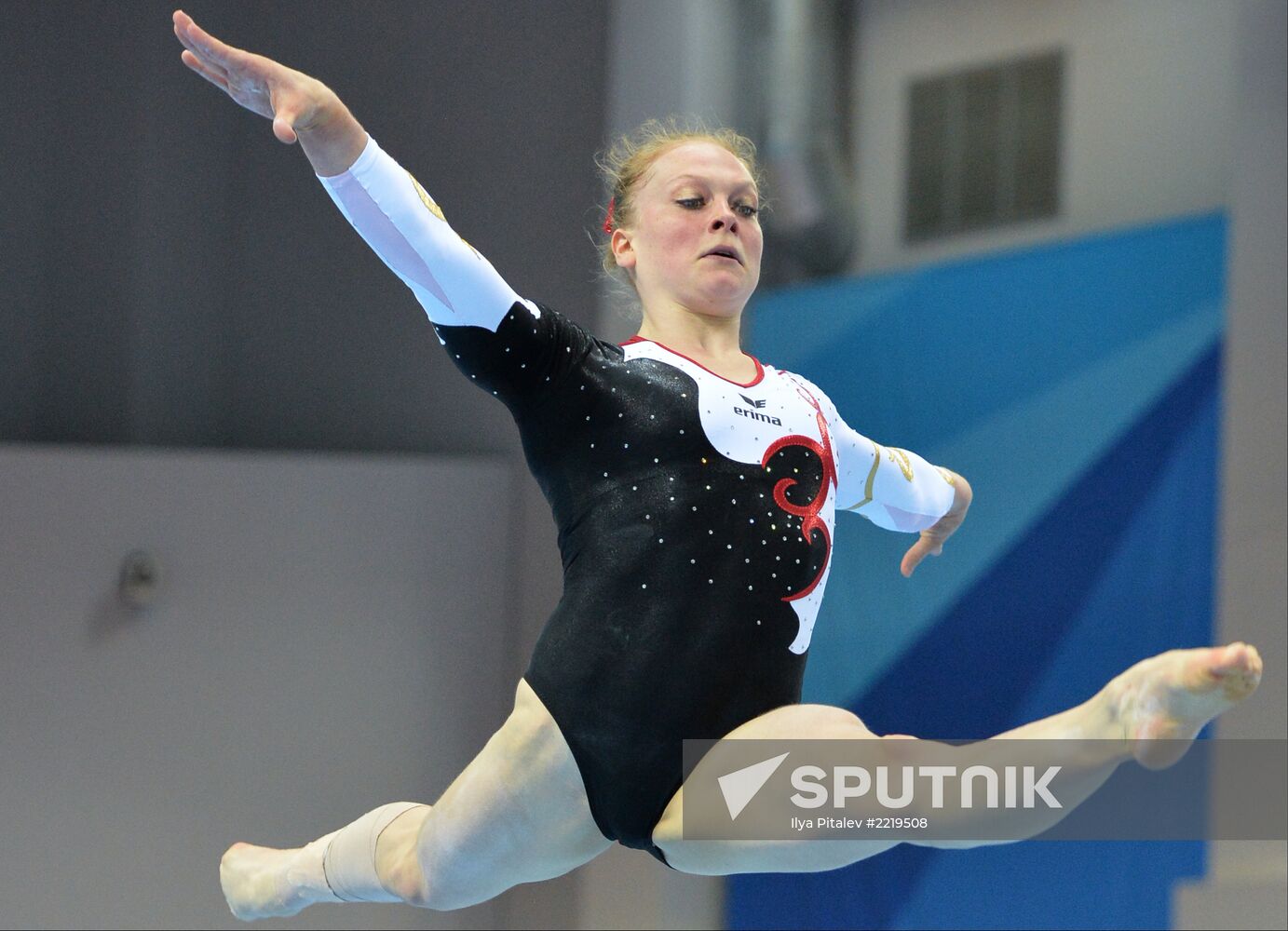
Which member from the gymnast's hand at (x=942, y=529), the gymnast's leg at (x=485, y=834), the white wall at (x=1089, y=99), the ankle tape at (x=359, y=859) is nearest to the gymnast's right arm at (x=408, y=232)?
the gymnast's leg at (x=485, y=834)

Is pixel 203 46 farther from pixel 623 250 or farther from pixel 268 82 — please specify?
pixel 623 250

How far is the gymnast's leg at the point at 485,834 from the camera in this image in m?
2.10

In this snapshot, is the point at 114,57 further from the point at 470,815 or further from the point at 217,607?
the point at 470,815

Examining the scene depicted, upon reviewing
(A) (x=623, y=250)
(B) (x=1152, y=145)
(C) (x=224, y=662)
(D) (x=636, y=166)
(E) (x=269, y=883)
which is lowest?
(E) (x=269, y=883)

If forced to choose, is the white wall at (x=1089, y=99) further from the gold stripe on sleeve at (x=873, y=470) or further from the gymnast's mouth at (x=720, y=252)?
the gymnast's mouth at (x=720, y=252)

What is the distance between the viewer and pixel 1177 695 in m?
1.55

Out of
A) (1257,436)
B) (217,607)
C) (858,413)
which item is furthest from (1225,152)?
(217,607)

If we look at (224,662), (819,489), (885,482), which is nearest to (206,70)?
(819,489)

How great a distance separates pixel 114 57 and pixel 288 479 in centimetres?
130

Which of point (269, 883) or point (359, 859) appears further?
point (269, 883)

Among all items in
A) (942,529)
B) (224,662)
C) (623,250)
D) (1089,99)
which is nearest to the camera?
(623,250)

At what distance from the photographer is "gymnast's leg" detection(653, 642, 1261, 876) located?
1.54 m

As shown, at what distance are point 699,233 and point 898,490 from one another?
0.61m

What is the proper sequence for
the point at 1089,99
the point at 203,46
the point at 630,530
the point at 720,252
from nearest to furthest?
the point at 203,46
the point at 630,530
the point at 720,252
the point at 1089,99
